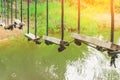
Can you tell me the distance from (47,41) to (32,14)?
52.6ft

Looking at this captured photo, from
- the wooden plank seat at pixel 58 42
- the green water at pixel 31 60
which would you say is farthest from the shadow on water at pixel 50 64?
the wooden plank seat at pixel 58 42

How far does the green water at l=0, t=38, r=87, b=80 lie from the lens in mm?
15555

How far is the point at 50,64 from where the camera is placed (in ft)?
55.4

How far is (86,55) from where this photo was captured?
18.4 meters

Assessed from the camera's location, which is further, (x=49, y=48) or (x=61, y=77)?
(x=49, y=48)

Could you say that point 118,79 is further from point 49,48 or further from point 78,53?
point 49,48

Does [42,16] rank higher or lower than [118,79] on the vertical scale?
higher

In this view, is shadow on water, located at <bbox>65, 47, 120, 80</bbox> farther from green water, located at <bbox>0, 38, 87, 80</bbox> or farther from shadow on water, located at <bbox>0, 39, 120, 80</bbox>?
green water, located at <bbox>0, 38, 87, 80</bbox>

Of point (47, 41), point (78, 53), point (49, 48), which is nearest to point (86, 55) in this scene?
point (78, 53)

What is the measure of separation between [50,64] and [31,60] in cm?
120

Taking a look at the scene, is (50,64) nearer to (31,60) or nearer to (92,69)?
(31,60)

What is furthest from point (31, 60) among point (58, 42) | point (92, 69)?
point (58, 42)

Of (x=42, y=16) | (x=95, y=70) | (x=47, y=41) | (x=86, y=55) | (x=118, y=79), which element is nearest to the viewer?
(x=47, y=41)

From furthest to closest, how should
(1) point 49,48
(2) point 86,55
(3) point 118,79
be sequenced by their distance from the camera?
(1) point 49,48 → (2) point 86,55 → (3) point 118,79
